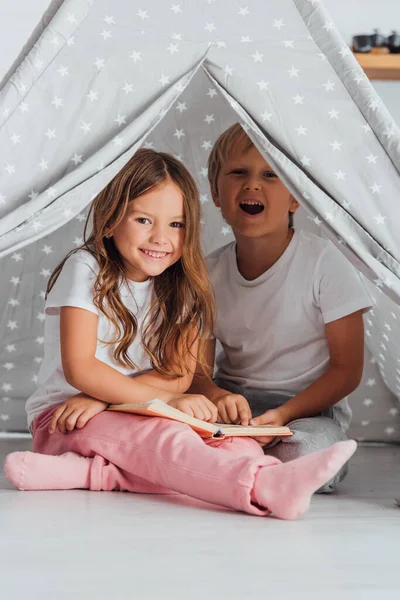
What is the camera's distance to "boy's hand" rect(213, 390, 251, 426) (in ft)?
5.68

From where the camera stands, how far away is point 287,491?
130 centimetres

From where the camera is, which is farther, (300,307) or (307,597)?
(300,307)

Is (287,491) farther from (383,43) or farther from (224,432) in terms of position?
(383,43)

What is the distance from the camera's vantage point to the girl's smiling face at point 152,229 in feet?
5.85

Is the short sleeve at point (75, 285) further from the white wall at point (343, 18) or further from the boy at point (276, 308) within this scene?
the white wall at point (343, 18)

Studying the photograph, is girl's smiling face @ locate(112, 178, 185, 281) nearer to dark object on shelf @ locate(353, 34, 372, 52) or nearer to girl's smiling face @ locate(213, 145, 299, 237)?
girl's smiling face @ locate(213, 145, 299, 237)

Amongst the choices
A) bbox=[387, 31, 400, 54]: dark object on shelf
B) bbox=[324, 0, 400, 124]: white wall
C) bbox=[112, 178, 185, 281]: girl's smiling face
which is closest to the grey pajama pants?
bbox=[112, 178, 185, 281]: girl's smiling face

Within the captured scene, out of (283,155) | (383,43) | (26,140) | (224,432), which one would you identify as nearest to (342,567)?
(224,432)

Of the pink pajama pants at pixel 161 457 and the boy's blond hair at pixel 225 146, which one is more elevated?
the boy's blond hair at pixel 225 146

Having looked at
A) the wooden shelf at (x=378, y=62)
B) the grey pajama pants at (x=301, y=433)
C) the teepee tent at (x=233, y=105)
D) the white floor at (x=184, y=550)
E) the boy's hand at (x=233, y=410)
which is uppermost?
the wooden shelf at (x=378, y=62)

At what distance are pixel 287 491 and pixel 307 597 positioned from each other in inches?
13.4

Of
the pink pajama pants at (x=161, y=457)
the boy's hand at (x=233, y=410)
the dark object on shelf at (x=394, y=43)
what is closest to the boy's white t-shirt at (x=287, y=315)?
the boy's hand at (x=233, y=410)

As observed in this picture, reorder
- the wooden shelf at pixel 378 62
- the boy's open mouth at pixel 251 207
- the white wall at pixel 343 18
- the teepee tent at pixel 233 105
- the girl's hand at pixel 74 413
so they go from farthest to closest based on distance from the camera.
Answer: the white wall at pixel 343 18, the wooden shelf at pixel 378 62, the boy's open mouth at pixel 251 207, the girl's hand at pixel 74 413, the teepee tent at pixel 233 105

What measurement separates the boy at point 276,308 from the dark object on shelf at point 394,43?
1.04 metres
